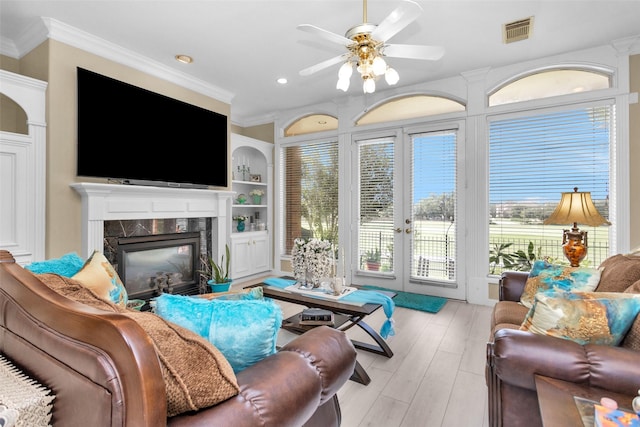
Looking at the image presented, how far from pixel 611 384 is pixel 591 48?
3.68 meters

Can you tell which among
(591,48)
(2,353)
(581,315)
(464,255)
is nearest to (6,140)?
(2,353)

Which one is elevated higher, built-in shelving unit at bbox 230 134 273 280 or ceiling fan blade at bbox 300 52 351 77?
ceiling fan blade at bbox 300 52 351 77

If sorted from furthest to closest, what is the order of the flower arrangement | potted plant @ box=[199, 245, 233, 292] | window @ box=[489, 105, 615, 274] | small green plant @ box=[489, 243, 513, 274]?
1. potted plant @ box=[199, 245, 233, 292]
2. small green plant @ box=[489, 243, 513, 274]
3. window @ box=[489, 105, 615, 274]
4. the flower arrangement

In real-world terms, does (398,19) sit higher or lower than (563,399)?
higher

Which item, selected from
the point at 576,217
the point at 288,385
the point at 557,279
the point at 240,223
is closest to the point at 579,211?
the point at 576,217

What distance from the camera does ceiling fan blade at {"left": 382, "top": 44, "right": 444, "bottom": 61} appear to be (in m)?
2.15

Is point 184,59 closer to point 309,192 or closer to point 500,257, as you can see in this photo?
point 309,192

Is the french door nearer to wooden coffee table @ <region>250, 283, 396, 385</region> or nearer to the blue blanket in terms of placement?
wooden coffee table @ <region>250, 283, 396, 385</region>

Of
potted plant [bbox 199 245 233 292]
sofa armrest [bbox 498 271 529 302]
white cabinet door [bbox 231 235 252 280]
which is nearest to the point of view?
sofa armrest [bbox 498 271 529 302]

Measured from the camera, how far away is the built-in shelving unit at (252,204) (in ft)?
16.6

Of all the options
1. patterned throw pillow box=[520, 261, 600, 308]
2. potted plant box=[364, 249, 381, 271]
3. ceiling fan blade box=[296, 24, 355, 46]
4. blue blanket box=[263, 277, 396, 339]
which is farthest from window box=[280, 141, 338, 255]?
patterned throw pillow box=[520, 261, 600, 308]

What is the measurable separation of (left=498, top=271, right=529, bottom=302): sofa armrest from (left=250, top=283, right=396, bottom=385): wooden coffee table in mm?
883

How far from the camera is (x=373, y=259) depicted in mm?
4703

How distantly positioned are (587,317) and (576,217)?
67.0 inches
